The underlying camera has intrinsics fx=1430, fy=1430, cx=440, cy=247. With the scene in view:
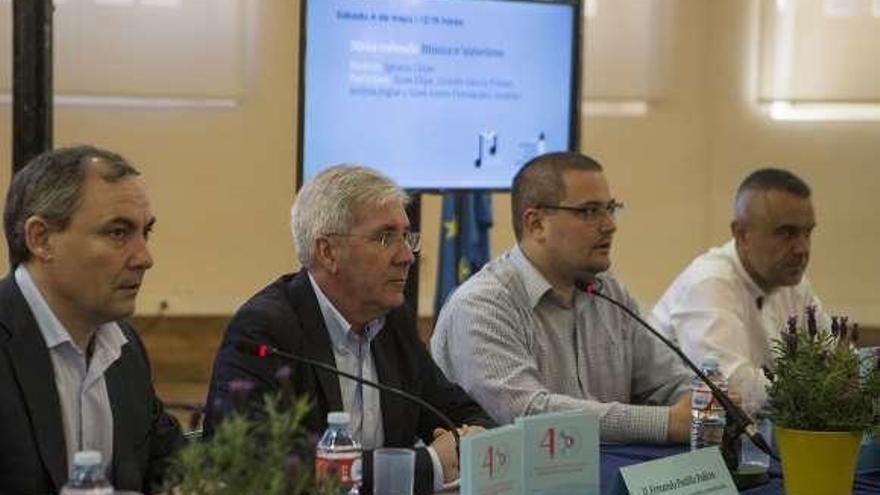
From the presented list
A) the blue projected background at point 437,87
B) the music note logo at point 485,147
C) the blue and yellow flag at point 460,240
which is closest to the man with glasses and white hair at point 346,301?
the blue projected background at point 437,87

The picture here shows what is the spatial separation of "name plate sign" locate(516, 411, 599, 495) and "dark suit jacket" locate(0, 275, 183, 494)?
71 centimetres

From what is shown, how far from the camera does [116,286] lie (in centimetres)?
241

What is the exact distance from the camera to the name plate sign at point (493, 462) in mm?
2051

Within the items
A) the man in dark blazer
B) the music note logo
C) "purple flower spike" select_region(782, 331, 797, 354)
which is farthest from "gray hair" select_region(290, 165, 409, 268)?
the music note logo

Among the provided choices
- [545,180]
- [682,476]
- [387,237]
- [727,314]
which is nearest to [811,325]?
[682,476]

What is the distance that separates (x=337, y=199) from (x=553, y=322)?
0.79 meters

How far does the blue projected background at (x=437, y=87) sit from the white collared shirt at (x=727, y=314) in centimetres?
77

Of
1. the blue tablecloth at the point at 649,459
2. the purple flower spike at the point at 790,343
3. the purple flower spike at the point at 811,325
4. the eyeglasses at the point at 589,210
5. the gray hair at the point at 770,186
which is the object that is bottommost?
the blue tablecloth at the point at 649,459

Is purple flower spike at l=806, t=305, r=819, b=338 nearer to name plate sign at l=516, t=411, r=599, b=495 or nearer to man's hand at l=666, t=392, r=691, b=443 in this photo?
name plate sign at l=516, t=411, r=599, b=495

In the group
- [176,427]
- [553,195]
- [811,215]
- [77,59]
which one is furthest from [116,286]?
[77,59]

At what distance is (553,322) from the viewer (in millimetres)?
3391

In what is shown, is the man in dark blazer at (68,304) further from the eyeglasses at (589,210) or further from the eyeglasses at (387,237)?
the eyeglasses at (589,210)

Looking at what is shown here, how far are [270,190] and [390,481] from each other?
14.6 feet

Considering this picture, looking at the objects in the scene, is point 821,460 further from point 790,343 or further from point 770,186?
point 770,186
